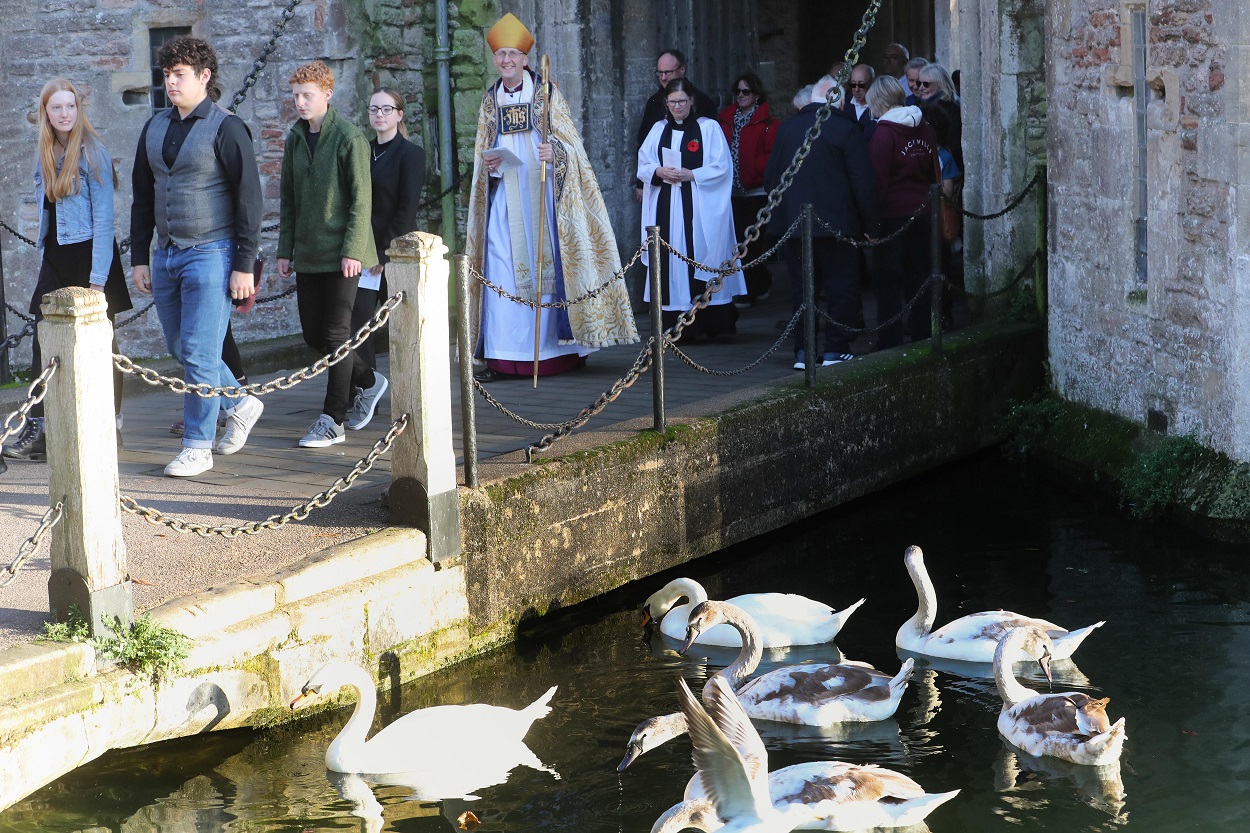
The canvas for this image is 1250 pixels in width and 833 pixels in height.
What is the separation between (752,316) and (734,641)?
567 cm

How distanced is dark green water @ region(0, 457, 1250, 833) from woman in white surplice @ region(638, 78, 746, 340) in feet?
9.16

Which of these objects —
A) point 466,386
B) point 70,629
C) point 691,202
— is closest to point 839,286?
point 691,202

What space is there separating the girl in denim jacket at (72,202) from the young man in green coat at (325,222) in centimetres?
84

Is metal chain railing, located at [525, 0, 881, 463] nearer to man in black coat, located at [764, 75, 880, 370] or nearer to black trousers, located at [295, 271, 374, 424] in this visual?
man in black coat, located at [764, 75, 880, 370]

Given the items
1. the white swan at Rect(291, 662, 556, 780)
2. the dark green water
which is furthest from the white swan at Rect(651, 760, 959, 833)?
the white swan at Rect(291, 662, 556, 780)

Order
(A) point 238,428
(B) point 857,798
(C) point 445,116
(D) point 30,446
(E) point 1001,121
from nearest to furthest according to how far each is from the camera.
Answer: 1. (B) point 857,798
2. (A) point 238,428
3. (D) point 30,446
4. (E) point 1001,121
5. (C) point 445,116

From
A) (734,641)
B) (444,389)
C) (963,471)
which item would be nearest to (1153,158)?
(963,471)

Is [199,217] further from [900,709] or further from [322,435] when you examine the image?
[900,709]

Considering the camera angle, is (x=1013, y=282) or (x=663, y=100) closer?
(x=1013, y=282)

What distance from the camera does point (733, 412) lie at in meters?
8.51

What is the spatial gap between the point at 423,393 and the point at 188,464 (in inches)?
60.9

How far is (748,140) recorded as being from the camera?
1291cm

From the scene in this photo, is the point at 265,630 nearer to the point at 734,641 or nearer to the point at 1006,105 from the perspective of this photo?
the point at 734,641

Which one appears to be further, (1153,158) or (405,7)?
(405,7)
